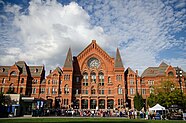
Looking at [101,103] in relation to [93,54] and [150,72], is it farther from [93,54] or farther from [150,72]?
[150,72]

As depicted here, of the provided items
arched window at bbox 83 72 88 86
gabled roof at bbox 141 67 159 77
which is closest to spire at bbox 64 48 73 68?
arched window at bbox 83 72 88 86

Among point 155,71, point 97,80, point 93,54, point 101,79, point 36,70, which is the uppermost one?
point 93,54

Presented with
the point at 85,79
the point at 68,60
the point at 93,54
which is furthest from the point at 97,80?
the point at 68,60

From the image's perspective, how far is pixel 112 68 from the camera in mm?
71812

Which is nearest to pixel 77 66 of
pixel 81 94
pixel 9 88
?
pixel 81 94

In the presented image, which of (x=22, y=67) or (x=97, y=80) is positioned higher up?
(x=22, y=67)

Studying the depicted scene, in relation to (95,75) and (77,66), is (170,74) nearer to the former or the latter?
(95,75)

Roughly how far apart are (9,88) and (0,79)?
6.13 meters

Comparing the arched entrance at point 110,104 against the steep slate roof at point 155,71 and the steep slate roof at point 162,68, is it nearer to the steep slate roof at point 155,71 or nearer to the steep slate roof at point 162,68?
the steep slate roof at point 155,71

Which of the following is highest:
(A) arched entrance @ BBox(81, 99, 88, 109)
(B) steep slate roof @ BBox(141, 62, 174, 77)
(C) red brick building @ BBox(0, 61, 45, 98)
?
(B) steep slate roof @ BBox(141, 62, 174, 77)

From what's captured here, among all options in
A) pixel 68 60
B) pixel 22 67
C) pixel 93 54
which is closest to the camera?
pixel 68 60

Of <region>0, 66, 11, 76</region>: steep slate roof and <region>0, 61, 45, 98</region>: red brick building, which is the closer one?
<region>0, 61, 45, 98</region>: red brick building

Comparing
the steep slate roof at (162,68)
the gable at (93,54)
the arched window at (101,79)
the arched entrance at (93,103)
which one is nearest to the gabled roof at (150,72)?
the steep slate roof at (162,68)

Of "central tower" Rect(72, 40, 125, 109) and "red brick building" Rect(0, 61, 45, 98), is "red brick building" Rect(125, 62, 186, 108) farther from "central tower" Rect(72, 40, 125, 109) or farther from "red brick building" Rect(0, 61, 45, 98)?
"red brick building" Rect(0, 61, 45, 98)
